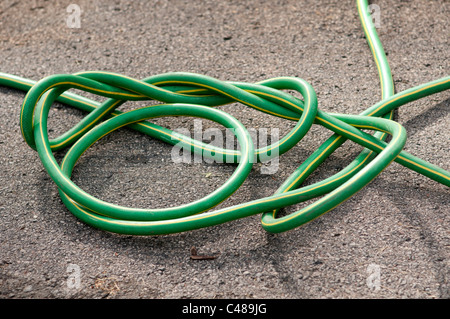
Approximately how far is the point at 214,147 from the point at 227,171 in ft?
0.33

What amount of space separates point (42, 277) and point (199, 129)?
32.8 inches

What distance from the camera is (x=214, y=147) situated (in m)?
1.82

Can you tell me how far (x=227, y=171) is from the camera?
71.4 inches

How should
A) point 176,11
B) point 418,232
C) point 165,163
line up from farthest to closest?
1. point 176,11
2. point 165,163
3. point 418,232

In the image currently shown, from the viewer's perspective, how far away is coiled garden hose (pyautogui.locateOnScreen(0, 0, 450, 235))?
1.51 metres

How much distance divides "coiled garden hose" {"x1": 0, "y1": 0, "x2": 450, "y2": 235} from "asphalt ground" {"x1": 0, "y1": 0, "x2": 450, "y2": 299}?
0.24ft

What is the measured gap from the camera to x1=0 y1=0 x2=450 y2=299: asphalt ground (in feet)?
4.77

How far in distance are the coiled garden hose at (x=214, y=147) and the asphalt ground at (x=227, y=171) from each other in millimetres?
73

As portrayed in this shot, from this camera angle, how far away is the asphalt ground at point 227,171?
1453 millimetres

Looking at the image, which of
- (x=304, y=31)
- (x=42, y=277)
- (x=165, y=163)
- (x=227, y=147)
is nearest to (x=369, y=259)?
(x=227, y=147)

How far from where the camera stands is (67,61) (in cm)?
237

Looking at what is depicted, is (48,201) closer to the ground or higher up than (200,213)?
higher up

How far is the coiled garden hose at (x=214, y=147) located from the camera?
151cm
